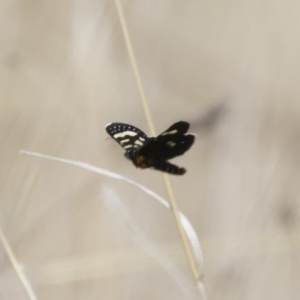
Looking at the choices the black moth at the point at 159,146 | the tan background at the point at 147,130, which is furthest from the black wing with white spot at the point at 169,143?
the tan background at the point at 147,130

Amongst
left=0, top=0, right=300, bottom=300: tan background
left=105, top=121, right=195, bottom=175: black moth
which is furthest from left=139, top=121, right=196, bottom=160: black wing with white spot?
left=0, top=0, right=300, bottom=300: tan background

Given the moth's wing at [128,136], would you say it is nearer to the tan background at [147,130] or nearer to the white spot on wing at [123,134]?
the white spot on wing at [123,134]

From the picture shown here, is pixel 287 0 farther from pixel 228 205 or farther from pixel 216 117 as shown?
pixel 228 205

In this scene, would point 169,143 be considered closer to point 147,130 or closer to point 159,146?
point 159,146

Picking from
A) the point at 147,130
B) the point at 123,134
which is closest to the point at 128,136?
the point at 123,134

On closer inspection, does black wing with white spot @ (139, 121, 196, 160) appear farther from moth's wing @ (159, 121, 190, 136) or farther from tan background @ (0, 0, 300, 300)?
tan background @ (0, 0, 300, 300)

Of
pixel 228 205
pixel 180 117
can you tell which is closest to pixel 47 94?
pixel 180 117
